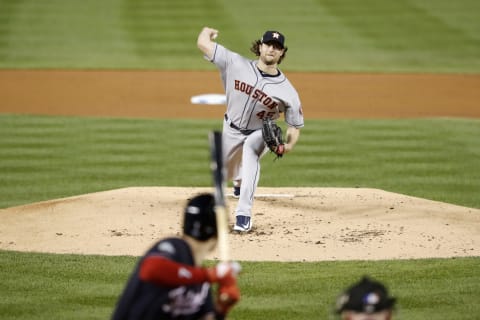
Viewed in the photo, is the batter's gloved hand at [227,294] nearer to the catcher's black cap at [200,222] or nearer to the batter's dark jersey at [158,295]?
the batter's dark jersey at [158,295]

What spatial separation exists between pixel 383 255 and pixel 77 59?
16450mm

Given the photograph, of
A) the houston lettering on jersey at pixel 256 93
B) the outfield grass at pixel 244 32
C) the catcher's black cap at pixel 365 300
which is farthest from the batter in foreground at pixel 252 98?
the outfield grass at pixel 244 32

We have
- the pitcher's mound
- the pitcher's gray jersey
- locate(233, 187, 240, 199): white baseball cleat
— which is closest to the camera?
the pitcher's mound

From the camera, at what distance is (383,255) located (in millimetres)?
9766

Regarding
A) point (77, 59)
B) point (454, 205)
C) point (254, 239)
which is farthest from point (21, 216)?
point (77, 59)

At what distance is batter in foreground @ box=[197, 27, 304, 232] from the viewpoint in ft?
34.8

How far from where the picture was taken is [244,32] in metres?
27.3

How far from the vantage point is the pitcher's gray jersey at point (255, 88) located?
10.7 metres

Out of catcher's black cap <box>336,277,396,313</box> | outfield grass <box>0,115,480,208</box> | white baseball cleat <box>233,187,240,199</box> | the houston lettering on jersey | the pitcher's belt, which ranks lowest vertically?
outfield grass <box>0,115,480,208</box>

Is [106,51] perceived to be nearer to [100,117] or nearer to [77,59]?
[77,59]

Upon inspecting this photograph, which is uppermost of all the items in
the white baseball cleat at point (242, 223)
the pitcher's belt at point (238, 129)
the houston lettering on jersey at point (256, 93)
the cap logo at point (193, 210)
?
the cap logo at point (193, 210)

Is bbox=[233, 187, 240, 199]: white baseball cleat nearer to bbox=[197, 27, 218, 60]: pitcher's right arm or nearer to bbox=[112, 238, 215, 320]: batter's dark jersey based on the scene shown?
bbox=[197, 27, 218, 60]: pitcher's right arm

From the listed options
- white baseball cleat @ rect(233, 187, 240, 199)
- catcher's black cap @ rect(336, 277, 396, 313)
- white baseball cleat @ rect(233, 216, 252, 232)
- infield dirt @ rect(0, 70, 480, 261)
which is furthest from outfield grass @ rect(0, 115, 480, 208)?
catcher's black cap @ rect(336, 277, 396, 313)

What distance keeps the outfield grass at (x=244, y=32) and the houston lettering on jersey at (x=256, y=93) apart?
13.3 m
